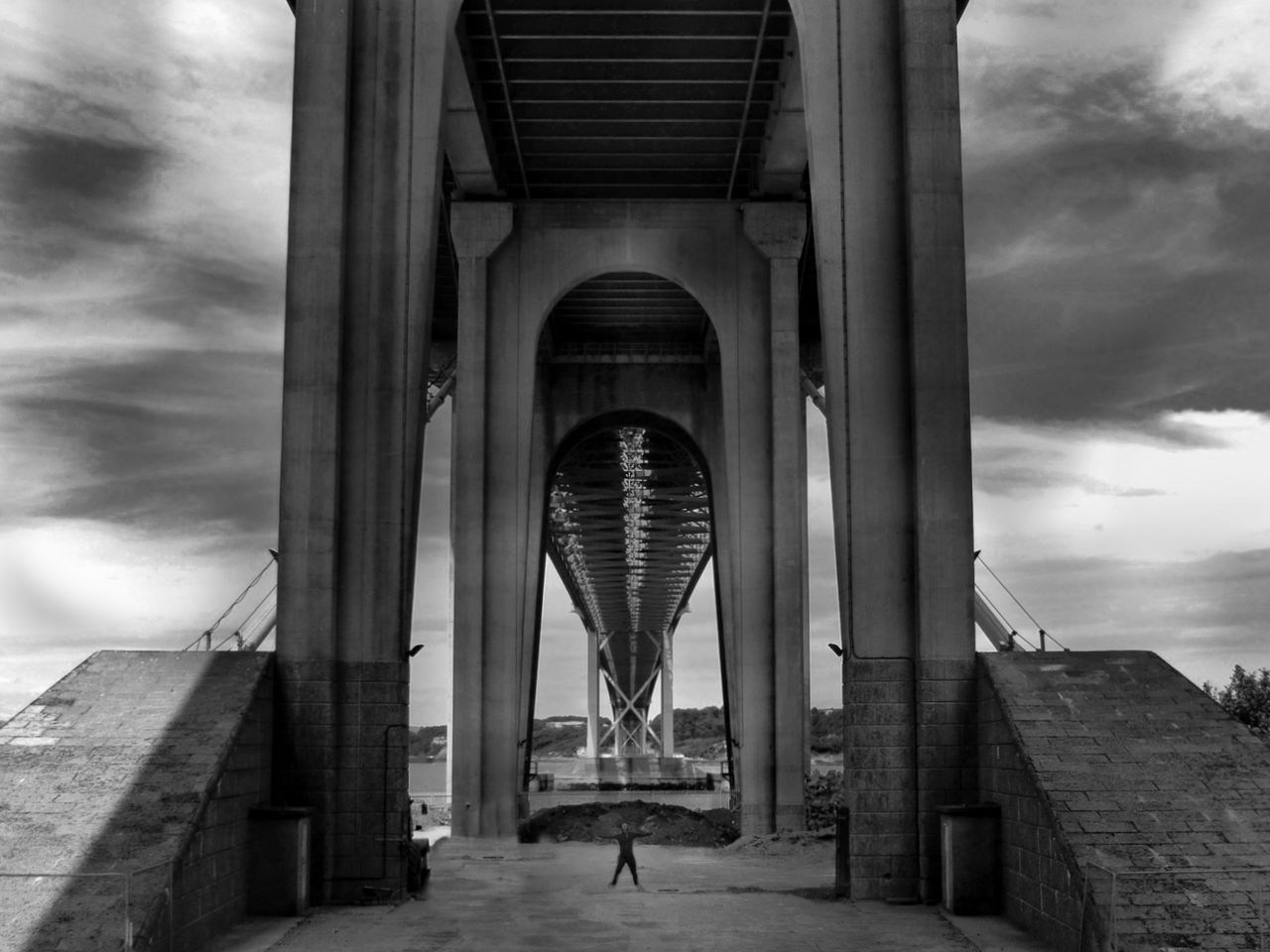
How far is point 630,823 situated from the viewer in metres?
42.3

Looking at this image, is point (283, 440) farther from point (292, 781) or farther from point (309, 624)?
point (292, 781)

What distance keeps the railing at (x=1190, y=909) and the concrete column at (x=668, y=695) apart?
111805 millimetres

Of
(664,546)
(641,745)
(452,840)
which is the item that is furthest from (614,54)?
(641,745)

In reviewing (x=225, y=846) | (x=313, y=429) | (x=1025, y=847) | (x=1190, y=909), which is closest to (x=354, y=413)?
(x=313, y=429)

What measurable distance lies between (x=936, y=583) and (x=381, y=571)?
801cm

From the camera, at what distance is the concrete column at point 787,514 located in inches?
1615

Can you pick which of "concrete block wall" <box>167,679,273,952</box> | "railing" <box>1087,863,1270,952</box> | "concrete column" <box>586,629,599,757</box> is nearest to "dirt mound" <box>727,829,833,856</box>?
"concrete block wall" <box>167,679,273,952</box>

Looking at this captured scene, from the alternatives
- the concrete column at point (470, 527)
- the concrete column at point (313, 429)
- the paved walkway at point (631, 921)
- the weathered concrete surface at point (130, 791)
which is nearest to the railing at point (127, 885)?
the weathered concrete surface at point (130, 791)

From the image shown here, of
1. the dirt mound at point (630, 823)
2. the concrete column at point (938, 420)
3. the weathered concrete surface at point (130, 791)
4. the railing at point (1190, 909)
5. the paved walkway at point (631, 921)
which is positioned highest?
the concrete column at point (938, 420)

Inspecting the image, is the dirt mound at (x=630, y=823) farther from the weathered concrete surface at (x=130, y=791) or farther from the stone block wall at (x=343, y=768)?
the weathered concrete surface at (x=130, y=791)

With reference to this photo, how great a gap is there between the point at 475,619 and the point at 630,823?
770 centimetres

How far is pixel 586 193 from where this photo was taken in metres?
44.0

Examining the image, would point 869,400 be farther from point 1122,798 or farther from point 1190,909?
point 1190,909

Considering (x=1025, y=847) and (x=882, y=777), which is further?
(x=882, y=777)
